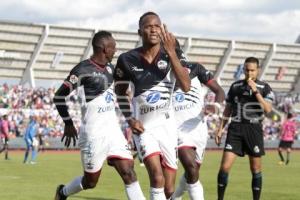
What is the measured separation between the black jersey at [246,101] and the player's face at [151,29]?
4707 millimetres

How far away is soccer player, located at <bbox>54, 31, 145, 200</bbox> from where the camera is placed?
9938 millimetres

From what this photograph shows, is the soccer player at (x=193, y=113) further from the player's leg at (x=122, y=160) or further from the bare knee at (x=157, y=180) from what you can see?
the bare knee at (x=157, y=180)

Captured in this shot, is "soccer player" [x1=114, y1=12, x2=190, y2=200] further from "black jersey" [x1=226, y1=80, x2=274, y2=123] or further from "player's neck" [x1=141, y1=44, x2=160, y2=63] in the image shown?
"black jersey" [x1=226, y1=80, x2=274, y2=123]

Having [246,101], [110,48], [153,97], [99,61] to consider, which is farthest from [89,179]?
[246,101]

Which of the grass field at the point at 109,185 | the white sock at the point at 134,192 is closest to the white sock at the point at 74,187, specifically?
the white sock at the point at 134,192

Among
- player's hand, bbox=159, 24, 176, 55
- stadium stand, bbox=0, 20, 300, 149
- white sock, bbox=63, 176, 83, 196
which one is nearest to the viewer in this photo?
player's hand, bbox=159, 24, 176, 55

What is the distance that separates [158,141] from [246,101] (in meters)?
4.39

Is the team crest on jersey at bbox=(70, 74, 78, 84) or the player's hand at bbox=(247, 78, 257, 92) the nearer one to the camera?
the team crest on jersey at bbox=(70, 74, 78, 84)

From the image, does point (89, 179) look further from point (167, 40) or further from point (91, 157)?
point (167, 40)

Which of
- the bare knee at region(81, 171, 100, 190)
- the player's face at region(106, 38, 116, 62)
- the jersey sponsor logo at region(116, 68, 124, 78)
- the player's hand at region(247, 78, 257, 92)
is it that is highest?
the player's face at region(106, 38, 116, 62)

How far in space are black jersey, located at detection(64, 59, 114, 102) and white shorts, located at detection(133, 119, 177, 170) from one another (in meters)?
1.29

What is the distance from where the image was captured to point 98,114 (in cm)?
998

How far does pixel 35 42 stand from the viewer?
61938mm

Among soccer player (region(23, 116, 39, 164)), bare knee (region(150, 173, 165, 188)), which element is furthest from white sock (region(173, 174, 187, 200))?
soccer player (region(23, 116, 39, 164))
